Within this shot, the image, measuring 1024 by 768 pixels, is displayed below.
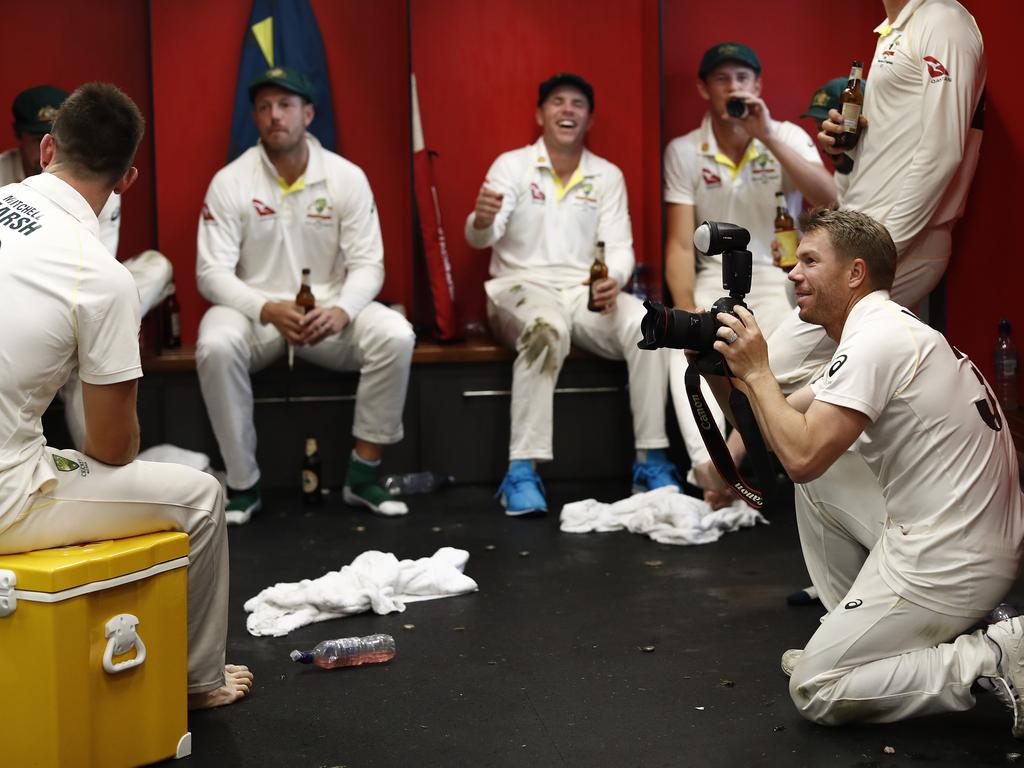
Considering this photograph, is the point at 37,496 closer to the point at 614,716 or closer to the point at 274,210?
the point at 614,716

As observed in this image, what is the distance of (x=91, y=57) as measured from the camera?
5383 mm

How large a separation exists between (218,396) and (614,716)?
243 cm

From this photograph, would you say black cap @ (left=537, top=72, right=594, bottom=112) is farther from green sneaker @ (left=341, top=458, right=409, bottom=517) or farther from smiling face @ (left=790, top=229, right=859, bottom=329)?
smiling face @ (left=790, top=229, right=859, bottom=329)

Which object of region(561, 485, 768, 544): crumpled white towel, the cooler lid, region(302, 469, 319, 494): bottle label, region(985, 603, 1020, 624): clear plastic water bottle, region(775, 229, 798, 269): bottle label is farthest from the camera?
region(302, 469, 319, 494): bottle label

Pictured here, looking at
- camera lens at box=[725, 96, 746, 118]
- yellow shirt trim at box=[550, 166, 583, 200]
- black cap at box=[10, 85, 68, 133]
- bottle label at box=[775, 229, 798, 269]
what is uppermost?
black cap at box=[10, 85, 68, 133]

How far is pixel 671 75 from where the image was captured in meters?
5.50

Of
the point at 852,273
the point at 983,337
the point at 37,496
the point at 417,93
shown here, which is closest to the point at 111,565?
the point at 37,496

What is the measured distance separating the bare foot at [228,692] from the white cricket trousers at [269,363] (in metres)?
1.77

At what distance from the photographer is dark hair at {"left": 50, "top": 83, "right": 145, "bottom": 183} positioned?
7.63 feet

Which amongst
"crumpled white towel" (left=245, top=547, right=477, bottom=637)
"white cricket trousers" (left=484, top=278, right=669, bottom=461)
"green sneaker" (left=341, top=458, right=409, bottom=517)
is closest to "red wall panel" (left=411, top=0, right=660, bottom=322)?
"white cricket trousers" (left=484, top=278, right=669, bottom=461)

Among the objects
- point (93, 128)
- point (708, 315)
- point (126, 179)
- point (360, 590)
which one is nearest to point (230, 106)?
point (360, 590)

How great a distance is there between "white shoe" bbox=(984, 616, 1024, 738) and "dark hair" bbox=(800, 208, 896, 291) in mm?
721

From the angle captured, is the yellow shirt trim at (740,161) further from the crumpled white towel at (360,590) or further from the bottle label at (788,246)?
the crumpled white towel at (360,590)

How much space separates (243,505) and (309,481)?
0.31 meters
